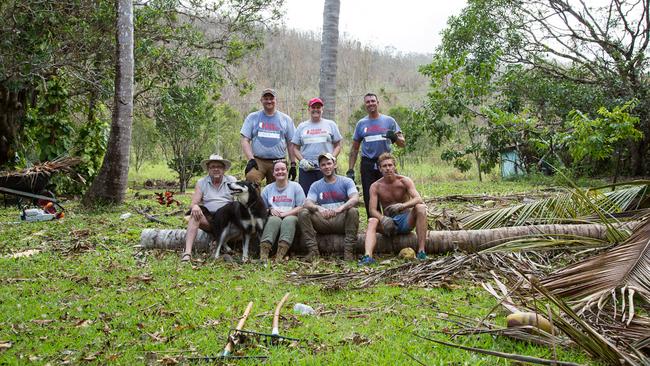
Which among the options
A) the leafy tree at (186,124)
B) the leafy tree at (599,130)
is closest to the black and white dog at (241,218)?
the leafy tree at (599,130)

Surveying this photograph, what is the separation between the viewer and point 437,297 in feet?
14.9

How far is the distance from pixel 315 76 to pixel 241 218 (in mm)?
41449

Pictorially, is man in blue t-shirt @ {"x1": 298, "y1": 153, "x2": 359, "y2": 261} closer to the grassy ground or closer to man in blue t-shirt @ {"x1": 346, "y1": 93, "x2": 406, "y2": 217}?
the grassy ground

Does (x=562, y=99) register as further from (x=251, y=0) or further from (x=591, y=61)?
(x=251, y=0)

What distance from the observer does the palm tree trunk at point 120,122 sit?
1033 centimetres

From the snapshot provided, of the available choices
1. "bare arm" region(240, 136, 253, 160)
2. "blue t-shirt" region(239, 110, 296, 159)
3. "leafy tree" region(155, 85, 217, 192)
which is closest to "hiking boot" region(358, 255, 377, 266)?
"blue t-shirt" region(239, 110, 296, 159)

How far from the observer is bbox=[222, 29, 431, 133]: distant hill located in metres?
35.9

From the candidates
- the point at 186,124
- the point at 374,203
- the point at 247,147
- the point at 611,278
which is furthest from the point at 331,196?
the point at 186,124

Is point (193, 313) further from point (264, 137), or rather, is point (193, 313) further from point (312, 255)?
point (264, 137)

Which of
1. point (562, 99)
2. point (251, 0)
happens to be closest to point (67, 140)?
point (251, 0)

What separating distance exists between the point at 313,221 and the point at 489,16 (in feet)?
40.3

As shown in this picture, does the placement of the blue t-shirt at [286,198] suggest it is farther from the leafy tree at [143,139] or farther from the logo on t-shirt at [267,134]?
the leafy tree at [143,139]

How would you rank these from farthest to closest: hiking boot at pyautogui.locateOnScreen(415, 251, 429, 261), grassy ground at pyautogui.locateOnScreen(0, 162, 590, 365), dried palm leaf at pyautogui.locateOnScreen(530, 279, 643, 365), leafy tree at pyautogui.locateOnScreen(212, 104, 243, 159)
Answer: leafy tree at pyautogui.locateOnScreen(212, 104, 243, 159) → hiking boot at pyautogui.locateOnScreen(415, 251, 429, 261) → grassy ground at pyautogui.locateOnScreen(0, 162, 590, 365) → dried palm leaf at pyautogui.locateOnScreen(530, 279, 643, 365)

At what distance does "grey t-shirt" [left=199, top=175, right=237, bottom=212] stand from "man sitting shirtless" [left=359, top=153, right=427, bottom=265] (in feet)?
5.95
